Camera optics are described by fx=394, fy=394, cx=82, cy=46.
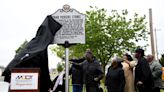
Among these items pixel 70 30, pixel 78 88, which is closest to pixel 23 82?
pixel 70 30

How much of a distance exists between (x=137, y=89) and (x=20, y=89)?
391 cm

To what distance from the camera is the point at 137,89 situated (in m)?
9.87

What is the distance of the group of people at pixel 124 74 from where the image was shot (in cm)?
932

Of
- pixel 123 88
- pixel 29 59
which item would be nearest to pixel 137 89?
pixel 123 88

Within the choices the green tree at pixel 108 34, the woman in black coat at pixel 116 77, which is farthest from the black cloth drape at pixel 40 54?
the green tree at pixel 108 34

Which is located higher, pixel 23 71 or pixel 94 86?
pixel 23 71

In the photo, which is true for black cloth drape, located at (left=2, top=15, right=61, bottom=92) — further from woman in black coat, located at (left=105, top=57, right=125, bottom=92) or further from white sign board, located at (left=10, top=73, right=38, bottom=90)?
woman in black coat, located at (left=105, top=57, right=125, bottom=92)

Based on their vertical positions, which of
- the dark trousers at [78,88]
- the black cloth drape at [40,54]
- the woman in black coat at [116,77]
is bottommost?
the dark trousers at [78,88]

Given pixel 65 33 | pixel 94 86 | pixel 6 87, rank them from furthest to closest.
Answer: pixel 94 86 → pixel 65 33 → pixel 6 87

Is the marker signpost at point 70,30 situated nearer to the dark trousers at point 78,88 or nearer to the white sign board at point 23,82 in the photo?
the white sign board at point 23,82

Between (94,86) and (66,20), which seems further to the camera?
(94,86)

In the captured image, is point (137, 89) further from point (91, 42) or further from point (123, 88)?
point (91, 42)

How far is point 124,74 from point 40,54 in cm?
309

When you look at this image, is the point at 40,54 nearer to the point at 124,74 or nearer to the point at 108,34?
the point at 124,74
